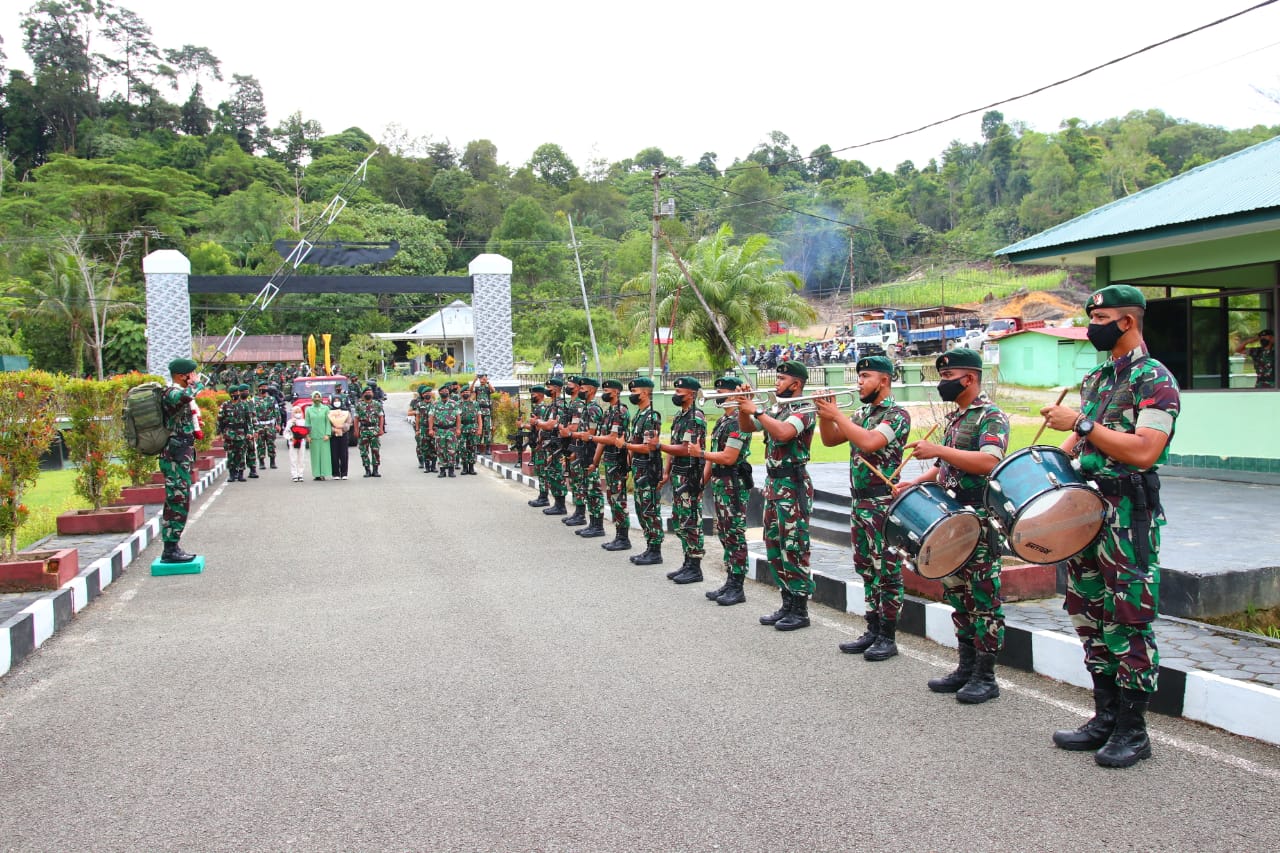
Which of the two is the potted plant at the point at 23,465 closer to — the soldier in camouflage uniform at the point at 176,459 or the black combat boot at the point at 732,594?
the soldier in camouflage uniform at the point at 176,459

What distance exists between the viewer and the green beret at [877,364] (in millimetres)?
5320

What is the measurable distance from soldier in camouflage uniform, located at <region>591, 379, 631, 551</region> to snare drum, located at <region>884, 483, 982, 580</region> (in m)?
5.06

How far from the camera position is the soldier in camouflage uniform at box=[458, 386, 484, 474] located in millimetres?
17953

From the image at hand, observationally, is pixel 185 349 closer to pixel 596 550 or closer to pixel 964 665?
pixel 596 550

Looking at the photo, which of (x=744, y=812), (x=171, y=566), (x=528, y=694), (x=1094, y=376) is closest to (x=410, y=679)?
(x=528, y=694)

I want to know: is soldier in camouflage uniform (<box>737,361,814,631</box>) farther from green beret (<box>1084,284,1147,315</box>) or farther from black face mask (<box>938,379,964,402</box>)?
green beret (<box>1084,284,1147,315</box>)

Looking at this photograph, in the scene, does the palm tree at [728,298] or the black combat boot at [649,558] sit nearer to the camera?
the black combat boot at [649,558]

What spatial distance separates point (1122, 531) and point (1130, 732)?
80cm

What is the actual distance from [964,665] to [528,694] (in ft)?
7.21

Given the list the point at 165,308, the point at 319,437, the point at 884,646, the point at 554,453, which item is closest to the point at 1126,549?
the point at 884,646

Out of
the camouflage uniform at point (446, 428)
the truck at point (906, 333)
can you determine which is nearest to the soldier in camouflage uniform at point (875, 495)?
the camouflage uniform at point (446, 428)

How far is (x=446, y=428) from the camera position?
17.7 metres

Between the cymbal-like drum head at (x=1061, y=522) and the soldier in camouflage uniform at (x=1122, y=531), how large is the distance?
0.28ft

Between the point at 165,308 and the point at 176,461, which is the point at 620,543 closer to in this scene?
the point at 176,461
